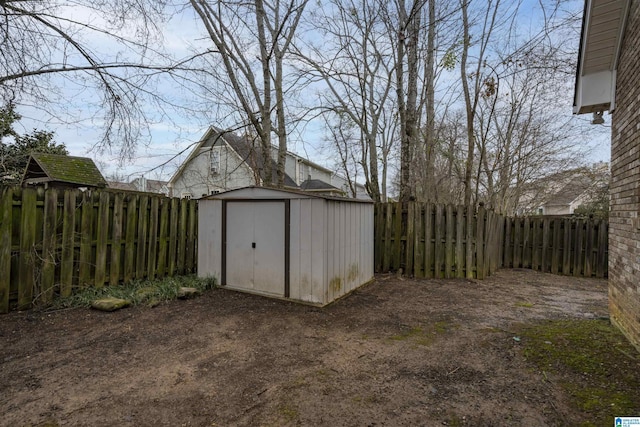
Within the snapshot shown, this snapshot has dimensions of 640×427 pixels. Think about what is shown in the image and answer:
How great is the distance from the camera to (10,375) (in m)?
2.73

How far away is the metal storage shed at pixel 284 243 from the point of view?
4891 mm

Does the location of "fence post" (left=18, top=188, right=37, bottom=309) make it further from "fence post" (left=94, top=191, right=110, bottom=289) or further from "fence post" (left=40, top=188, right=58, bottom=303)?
"fence post" (left=94, top=191, right=110, bottom=289)

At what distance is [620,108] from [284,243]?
15.7 feet

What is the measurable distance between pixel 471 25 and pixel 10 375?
11.6 meters

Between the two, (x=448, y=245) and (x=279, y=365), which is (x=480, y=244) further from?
(x=279, y=365)

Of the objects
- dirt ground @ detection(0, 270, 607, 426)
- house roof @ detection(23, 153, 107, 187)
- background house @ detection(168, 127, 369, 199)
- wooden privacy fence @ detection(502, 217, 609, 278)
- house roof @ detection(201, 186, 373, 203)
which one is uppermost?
background house @ detection(168, 127, 369, 199)

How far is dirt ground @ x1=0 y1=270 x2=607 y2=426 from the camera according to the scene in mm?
2227

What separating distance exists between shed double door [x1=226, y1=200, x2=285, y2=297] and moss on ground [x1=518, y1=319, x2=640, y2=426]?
3546 mm

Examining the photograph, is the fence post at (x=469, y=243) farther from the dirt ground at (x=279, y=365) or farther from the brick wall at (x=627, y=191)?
the brick wall at (x=627, y=191)

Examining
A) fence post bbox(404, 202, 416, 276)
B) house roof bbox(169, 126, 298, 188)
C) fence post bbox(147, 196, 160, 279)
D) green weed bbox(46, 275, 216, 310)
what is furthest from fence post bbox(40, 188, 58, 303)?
fence post bbox(404, 202, 416, 276)

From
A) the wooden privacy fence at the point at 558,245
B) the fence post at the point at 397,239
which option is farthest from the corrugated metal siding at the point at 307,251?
the wooden privacy fence at the point at 558,245

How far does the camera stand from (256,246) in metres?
5.43

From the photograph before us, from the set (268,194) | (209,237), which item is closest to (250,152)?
(209,237)

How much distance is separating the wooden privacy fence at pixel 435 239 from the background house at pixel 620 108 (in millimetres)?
2636
